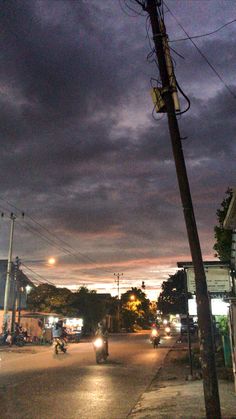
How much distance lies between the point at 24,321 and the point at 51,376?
Result: 30.2 meters

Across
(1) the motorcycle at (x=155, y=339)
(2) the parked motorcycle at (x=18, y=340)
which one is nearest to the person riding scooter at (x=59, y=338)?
(2) the parked motorcycle at (x=18, y=340)

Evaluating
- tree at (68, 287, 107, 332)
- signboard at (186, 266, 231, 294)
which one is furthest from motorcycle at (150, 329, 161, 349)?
tree at (68, 287, 107, 332)

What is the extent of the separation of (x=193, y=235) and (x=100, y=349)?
44.5 ft

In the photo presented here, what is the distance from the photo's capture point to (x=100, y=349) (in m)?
19.3

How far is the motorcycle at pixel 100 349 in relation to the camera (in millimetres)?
19250

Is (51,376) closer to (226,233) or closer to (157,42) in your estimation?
(226,233)

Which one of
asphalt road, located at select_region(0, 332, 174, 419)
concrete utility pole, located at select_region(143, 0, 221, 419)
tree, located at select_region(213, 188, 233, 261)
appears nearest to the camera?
concrete utility pole, located at select_region(143, 0, 221, 419)

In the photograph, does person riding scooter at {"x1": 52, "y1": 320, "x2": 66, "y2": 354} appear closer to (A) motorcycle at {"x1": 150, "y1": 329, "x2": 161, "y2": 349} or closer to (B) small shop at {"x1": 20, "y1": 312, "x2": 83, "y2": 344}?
(A) motorcycle at {"x1": 150, "y1": 329, "x2": 161, "y2": 349}

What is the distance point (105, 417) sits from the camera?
8445 millimetres

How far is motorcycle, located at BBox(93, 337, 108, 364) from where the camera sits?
19.2m

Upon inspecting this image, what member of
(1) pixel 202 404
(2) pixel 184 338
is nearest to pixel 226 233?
(1) pixel 202 404

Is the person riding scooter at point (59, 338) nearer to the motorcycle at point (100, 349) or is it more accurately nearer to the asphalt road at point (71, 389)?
the motorcycle at point (100, 349)

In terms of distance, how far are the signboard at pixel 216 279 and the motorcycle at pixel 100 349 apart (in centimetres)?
673

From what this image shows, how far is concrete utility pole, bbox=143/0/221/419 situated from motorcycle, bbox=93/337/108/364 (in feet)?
43.1
